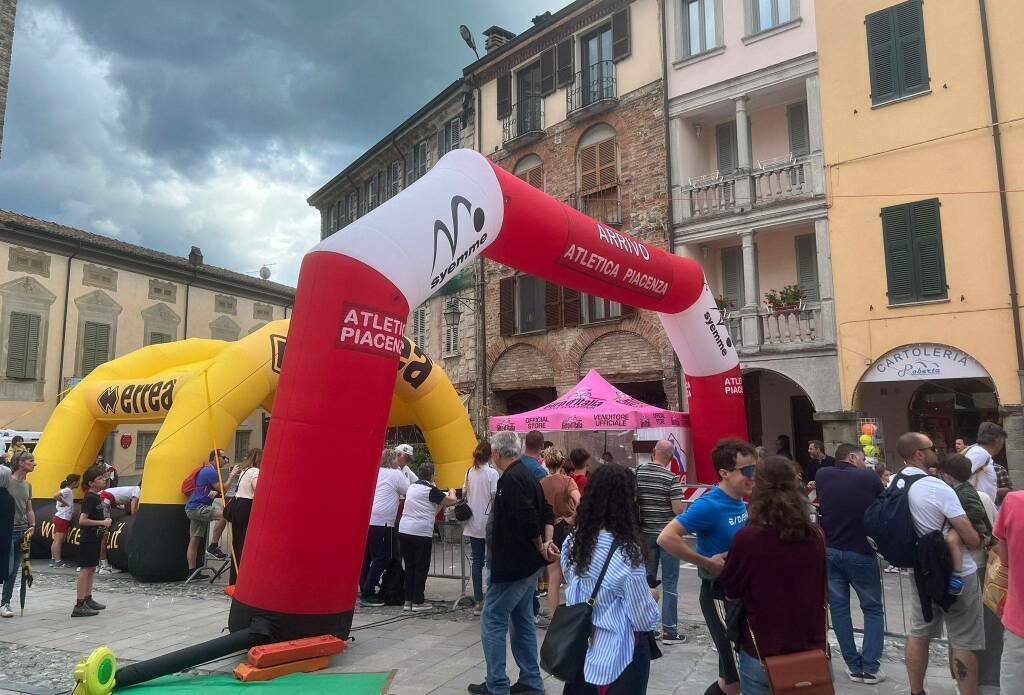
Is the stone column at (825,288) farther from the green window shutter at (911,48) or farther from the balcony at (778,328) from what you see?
the green window shutter at (911,48)

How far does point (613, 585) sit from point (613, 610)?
4.5 inches

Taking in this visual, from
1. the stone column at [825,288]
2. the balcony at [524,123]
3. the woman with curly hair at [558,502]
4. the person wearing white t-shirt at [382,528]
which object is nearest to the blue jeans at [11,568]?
the person wearing white t-shirt at [382,528]

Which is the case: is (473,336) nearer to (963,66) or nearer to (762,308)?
(762,308)

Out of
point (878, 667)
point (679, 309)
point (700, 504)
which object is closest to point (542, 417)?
point (679, 309)

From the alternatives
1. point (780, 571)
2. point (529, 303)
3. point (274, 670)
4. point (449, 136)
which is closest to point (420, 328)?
point (529, 303)

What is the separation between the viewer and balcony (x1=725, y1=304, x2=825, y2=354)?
14.2 metres

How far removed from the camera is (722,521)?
156 inches

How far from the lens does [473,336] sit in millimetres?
20859

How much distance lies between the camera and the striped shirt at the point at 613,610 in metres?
3.42

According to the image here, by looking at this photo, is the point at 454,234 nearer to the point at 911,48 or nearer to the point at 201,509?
the point at 201,509

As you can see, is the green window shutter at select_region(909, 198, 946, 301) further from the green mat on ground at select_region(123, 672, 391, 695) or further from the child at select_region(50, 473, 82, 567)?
the child at select_region(50, 473, 82, 567)

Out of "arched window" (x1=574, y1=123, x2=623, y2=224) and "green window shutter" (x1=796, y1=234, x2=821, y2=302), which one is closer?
"green window shutter" (x1=796, y1=234, x2=821, y2=302)

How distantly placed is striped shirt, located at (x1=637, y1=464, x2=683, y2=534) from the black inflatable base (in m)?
2.66

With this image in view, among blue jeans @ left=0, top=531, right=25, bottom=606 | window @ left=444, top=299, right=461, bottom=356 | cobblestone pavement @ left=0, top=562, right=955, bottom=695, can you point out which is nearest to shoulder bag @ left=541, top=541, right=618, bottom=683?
cobblestone pavement @ left=0, top=562, right=955, bottom=695
